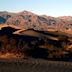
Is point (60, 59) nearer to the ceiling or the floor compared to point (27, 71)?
nearer to the floor

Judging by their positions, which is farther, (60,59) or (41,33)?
(41,33)

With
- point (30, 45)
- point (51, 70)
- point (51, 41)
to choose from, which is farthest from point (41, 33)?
point (51, 70)

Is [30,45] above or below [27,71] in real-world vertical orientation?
below

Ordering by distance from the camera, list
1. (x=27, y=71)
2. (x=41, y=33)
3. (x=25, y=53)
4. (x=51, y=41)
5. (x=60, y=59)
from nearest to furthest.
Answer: (x=27, y=71)
(x=60, y=59)
(x=25, y=53)
(x=51, y=41)
(x=41, y=33)

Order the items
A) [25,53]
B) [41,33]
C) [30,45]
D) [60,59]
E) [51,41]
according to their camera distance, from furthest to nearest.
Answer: [41,33] → [51,41] → [30,45] → [25,53] → [60,59]

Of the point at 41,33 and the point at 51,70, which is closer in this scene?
the point at 51,70

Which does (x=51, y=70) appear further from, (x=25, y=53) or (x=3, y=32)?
(x=3, y=32)

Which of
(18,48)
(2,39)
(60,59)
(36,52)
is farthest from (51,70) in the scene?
(2,39)

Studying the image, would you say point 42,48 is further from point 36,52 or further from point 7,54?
point 7,54

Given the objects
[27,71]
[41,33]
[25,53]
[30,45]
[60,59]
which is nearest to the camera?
[27,71]
